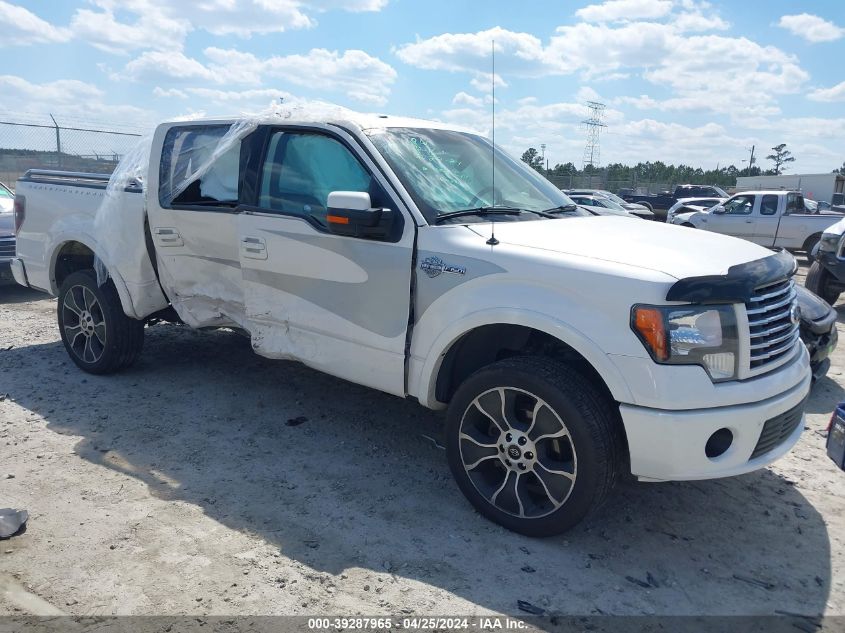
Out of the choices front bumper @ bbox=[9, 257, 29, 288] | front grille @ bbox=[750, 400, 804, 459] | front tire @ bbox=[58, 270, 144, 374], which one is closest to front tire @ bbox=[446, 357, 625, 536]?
front grille @ bbox=[750, 400, 804, 459]

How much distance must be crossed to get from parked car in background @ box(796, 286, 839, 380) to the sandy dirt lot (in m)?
0.43

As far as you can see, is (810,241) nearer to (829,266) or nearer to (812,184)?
(829,266)

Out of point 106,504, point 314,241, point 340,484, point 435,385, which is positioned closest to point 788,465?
point 435,385

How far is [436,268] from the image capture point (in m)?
3.58

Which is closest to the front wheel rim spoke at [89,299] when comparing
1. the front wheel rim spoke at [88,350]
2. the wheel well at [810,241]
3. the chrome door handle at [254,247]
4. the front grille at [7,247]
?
the front wheel rim spoke at [88,350]

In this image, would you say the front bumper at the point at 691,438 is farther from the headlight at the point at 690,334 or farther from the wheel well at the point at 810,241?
the wheel well at the point at 810,241

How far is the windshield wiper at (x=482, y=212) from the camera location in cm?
374

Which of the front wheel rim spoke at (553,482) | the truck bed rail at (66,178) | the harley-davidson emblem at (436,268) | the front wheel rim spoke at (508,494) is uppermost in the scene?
the truck bed rail at (66,178)

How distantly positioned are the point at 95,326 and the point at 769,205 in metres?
15.4

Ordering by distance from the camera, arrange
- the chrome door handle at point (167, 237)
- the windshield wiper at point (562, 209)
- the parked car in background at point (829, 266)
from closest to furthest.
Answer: the windshield wiper at point (562, 209)
the chrome door handle at point (167, 237)
the parked car in background at point (829, 266)

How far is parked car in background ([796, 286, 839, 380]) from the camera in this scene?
5.20 m

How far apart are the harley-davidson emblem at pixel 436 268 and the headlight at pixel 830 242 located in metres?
7.11

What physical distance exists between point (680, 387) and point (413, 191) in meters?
1.74

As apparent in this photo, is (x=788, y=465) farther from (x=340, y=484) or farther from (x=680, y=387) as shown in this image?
(x=340, y=484)
